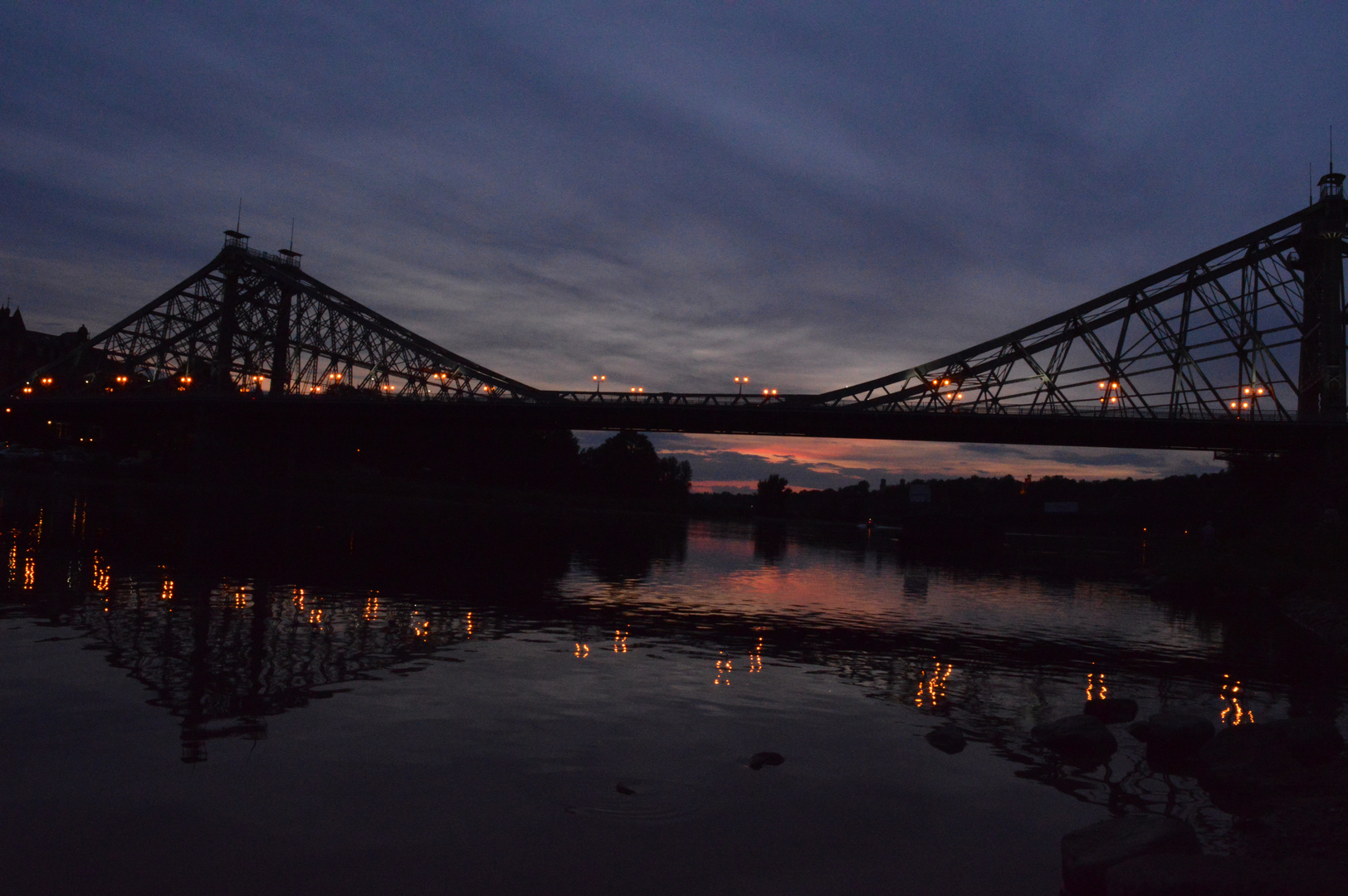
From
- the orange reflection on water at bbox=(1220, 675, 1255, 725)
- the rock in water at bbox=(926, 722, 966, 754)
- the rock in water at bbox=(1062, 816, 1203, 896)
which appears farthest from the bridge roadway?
the rock in water at bbox=(1062, 816, 1203, 896)

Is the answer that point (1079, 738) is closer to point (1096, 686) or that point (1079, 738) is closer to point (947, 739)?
point (947, 739)

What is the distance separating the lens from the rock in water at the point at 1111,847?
7508 millimetres

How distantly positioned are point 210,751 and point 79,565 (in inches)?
672

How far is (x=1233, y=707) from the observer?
51.2ft

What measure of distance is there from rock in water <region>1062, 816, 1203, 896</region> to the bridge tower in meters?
66.4

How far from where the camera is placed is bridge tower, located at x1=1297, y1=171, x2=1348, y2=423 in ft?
205

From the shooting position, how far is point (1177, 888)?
21.2 ft

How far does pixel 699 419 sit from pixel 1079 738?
2273 inches

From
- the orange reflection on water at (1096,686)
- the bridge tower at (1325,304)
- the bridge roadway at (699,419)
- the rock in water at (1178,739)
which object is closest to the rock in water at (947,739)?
the rock in water at (1178,739)

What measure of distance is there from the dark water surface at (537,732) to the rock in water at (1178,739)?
1.09 ft

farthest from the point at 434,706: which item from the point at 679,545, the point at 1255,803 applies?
the point at 679,545

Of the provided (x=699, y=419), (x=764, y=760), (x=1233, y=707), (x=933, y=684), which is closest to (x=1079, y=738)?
(x=933, y=684)

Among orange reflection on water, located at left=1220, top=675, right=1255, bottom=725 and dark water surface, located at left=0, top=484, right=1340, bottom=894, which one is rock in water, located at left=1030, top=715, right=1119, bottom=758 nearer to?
dark water surface, located at left=0, top=484, right=1340, bottom=894

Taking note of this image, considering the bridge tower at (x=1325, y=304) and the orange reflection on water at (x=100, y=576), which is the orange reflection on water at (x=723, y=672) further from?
the bridge tower at (x=1325, y=304)
